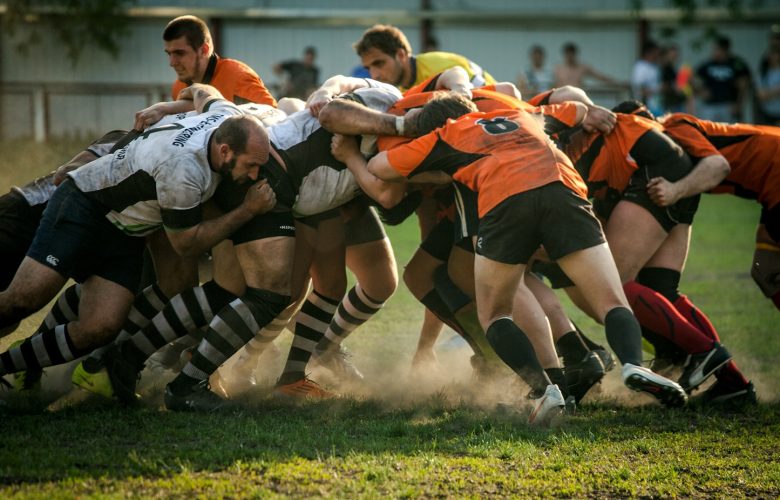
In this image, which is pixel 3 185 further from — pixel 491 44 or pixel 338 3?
pixel 491 44

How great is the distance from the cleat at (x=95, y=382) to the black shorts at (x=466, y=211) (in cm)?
208

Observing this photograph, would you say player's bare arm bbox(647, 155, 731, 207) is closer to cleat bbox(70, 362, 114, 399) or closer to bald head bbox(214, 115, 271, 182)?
bald head bbox(214, 115, 271, 182)

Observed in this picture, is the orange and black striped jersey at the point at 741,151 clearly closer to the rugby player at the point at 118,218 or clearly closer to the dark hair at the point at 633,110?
the dark hair at the point at 633,110

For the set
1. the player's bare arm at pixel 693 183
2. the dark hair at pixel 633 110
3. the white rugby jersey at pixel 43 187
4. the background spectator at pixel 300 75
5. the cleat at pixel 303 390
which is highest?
the dark hair at pixel 633 110

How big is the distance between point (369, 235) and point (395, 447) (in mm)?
1950

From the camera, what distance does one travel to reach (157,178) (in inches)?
208

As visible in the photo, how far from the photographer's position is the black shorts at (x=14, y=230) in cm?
574

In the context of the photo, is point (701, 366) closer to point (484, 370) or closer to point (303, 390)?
point (484, 370)

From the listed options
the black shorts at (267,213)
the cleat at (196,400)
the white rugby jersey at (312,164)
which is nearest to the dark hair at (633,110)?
the white rugby jersey at (312,164)

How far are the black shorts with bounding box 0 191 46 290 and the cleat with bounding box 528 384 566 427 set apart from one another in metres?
3.01

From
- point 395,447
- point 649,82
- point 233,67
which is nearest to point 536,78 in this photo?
point 649,82

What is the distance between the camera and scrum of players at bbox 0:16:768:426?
518cm

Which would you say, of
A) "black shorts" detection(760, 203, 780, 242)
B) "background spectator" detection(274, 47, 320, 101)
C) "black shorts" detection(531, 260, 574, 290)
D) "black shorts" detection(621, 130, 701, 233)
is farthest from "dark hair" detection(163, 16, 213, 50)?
"background spectator" detection(274, 47, 320, 101)

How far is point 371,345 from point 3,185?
885 cm
